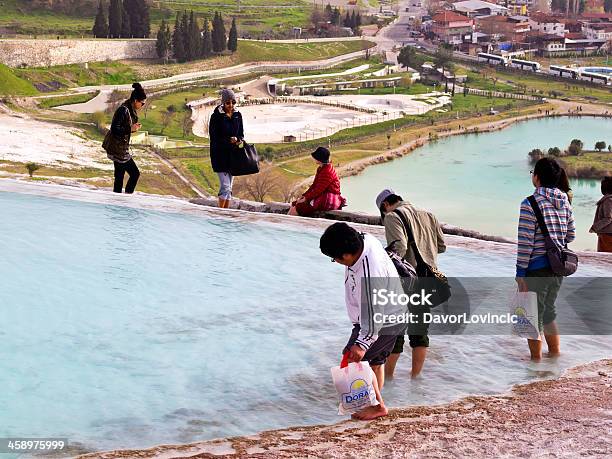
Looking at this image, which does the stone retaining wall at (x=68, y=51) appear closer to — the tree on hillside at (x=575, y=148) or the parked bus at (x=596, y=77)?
the tree on hillside at (x=575, y=148)

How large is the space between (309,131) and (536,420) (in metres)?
59.8

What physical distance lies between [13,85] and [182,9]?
41.5 metres

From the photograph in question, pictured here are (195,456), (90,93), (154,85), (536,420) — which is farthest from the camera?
(154,85)

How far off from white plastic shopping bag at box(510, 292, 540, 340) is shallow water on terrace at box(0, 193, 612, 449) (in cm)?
21

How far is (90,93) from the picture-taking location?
6369 cm

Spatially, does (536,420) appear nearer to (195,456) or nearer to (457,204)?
(195,456)

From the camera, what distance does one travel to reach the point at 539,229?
215 inches

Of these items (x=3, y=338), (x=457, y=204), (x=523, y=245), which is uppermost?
(x=523, y=245)

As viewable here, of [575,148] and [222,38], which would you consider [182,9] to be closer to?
[222,38]

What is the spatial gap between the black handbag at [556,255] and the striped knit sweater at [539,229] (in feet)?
0.06

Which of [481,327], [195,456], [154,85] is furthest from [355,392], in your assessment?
[154,85]

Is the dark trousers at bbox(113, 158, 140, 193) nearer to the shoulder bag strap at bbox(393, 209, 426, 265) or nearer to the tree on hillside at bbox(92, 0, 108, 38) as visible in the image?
the shoulder bag strap at bbox(393, 209, 426, 265)

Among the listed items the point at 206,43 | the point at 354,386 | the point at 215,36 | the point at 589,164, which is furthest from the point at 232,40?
the point at 354,386

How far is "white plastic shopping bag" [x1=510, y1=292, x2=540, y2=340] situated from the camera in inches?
→ 219
